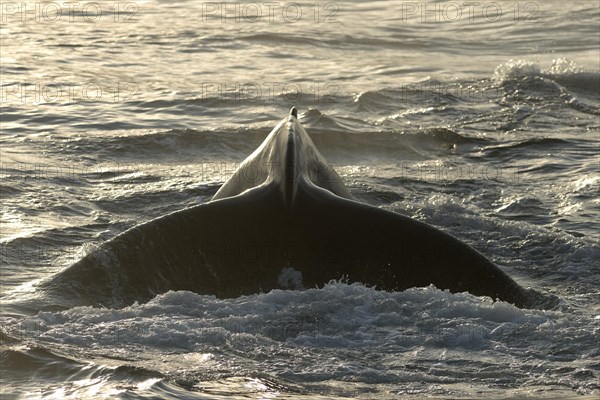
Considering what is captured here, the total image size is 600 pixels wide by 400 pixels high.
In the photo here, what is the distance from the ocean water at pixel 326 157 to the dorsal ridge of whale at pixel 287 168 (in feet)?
2.25

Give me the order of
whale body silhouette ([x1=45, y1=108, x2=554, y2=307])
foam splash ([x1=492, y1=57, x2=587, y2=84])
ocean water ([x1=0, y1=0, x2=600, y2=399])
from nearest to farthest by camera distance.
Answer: ocean water ([x1=0, y1=0, x2=600, y2=399]) < whale body silhouette ([x1=45, y1=108, x2=554, y2=307]) < foam splash ([x1=492, y1=57, x2=587, y2=84])

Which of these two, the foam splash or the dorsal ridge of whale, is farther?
the foam splash

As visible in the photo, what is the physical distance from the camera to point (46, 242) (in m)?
9.36

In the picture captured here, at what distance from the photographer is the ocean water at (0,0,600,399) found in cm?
622

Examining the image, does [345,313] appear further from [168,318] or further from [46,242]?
[46,242]

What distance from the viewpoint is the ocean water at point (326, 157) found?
6219 millimetres

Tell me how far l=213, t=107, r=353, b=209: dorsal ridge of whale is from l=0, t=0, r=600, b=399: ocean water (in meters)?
0.68

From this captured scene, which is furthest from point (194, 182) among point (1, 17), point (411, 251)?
point (1, 17)

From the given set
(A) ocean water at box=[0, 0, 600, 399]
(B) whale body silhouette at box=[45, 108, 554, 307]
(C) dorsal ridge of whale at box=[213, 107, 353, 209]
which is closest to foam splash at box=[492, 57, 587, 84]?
(A) ocean water at box=[0, 0, 600, 399]

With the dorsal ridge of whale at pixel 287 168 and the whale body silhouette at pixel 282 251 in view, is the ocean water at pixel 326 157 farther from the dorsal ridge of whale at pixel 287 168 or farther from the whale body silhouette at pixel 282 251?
the dorsal ridge of whale at pixel 287 168

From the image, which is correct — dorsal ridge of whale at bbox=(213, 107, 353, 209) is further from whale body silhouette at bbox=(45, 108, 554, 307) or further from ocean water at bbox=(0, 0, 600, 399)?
ocean water at bbox=(0, 0, 600, 399)

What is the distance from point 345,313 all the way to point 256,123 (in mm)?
8769

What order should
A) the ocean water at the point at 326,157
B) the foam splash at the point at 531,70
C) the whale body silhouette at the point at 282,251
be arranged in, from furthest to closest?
the foam splash at the point at 531,70
the whale body silhouette at the point at 282,251
the ocean water at the point at 326,157

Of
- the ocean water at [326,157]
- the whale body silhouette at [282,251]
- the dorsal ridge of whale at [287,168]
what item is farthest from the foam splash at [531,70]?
the whale body silhouette at [282,251]
